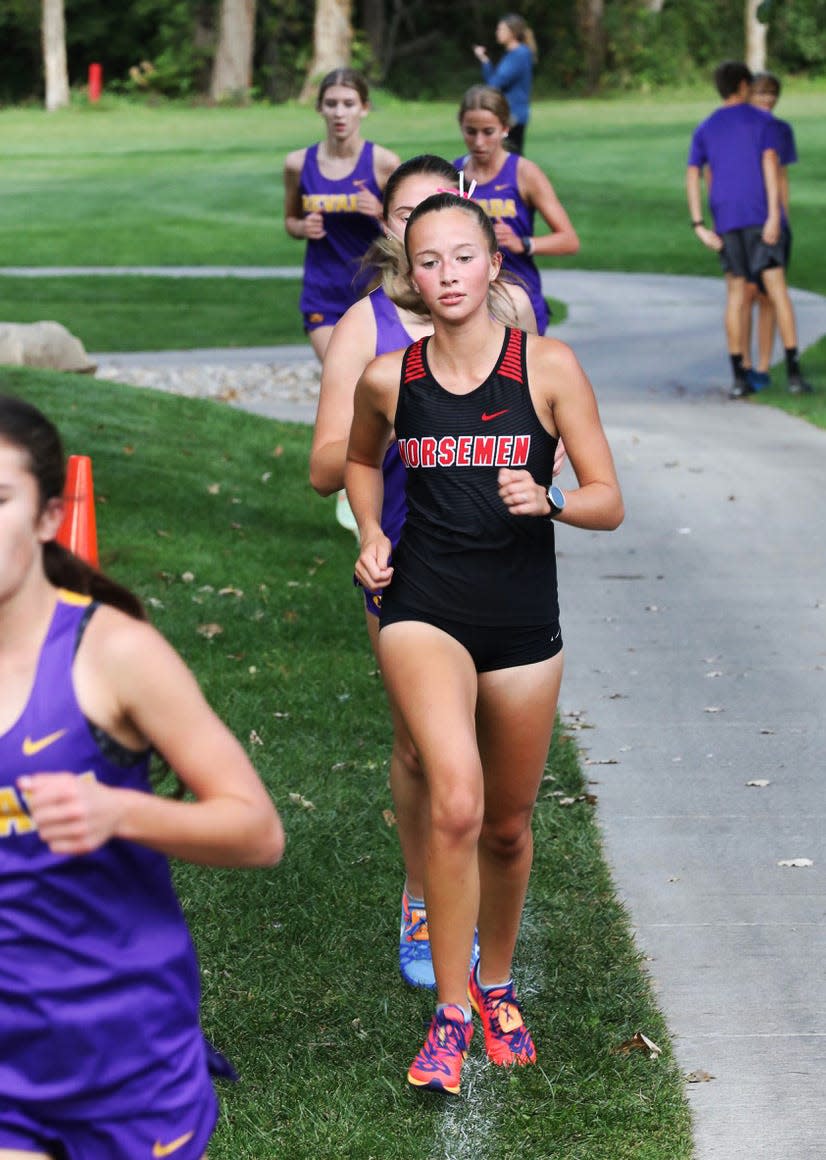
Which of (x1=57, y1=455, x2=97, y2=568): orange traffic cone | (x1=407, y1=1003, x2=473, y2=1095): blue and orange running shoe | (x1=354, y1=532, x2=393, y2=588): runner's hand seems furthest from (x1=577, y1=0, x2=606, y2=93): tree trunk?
(x1=407, y1=1003, x2=473, y2=1095): blue and orange running shoe

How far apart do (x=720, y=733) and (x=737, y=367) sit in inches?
332

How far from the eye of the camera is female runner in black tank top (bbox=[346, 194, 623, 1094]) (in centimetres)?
419

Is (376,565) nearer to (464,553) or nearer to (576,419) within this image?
(464,553)

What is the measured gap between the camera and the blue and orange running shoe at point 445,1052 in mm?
4250

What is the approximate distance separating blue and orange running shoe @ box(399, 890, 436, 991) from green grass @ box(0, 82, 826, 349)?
15183 millimetres

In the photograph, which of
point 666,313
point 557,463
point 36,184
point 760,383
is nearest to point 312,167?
point 557,463

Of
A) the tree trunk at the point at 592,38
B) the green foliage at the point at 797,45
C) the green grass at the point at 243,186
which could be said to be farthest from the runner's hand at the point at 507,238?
the tree trunk at the point at 592,38

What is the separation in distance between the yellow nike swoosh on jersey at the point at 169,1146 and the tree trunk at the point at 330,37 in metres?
56.9

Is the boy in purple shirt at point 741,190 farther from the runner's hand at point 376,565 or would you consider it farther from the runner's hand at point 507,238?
the runner's hand at point 376,565

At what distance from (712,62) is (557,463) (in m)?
→ 66.9

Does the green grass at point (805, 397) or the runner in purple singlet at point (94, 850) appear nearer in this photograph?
the runner in purple singlet at point (94, 850)

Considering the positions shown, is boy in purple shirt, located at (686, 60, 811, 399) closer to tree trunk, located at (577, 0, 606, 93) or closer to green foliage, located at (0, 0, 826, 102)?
green foliage, located at (0, 0, 826, 102)

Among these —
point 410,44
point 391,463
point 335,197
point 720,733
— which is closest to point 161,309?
point 335,197

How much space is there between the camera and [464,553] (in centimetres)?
425
